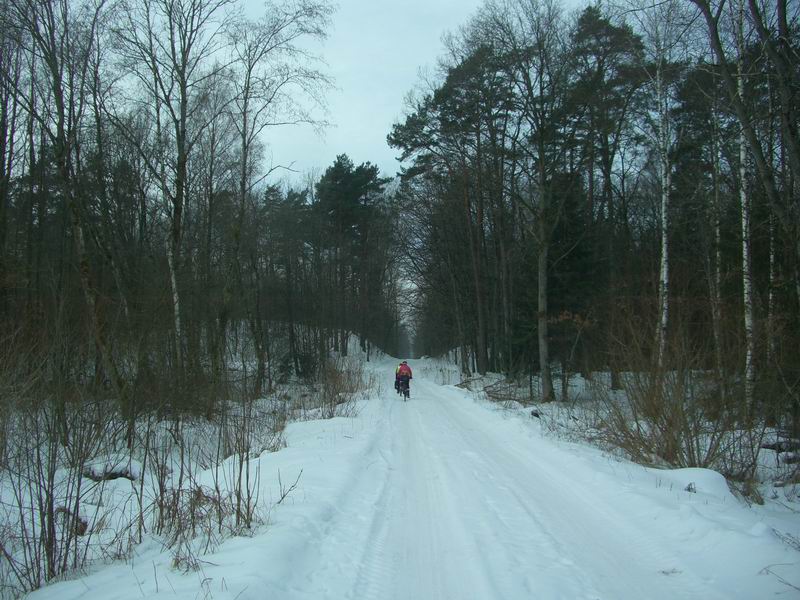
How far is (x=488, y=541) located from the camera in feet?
15.2

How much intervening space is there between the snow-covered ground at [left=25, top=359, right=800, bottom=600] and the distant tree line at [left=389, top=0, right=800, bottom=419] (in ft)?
9.09

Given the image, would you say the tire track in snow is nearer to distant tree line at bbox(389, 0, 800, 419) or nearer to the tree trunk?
distant tree line at bbox(389, 0, 800, 419)

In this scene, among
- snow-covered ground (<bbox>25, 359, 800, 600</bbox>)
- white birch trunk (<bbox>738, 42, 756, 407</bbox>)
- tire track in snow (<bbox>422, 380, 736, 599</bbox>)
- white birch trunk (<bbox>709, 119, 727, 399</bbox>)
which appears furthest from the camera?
white birch trunk (<bbox>738, 42, 756, 407</bbox>)

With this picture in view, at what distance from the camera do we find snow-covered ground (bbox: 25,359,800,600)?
367cm

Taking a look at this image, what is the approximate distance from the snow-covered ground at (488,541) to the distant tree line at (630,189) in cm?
277

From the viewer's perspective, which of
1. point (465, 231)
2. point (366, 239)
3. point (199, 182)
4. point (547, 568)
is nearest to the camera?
point (547, 568)

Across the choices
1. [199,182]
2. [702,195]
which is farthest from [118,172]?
[702,195]

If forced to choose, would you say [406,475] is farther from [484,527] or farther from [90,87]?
[90,87]

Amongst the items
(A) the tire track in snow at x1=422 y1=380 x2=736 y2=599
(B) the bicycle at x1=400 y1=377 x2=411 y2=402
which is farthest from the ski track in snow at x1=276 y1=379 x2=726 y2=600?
(B) the bicycle at x1=400 y1=377 x2=411 y2=402

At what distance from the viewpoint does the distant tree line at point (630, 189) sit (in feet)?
26.1

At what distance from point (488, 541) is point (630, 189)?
1141 inches

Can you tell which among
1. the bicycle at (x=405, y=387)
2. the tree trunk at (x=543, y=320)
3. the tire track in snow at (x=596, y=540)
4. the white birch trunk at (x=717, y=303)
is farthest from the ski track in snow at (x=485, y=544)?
the bicycle at (x=405, y=387)

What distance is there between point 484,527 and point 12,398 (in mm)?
4898

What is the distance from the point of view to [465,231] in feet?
101
